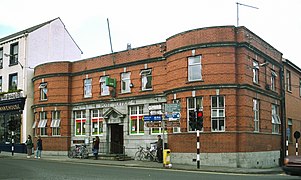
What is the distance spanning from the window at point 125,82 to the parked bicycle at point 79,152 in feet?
17.8

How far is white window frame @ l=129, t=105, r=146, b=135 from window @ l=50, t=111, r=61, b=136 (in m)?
7.98

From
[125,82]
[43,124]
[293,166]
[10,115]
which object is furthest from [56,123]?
[293,166]

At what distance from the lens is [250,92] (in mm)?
26297

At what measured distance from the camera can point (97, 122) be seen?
112 ft

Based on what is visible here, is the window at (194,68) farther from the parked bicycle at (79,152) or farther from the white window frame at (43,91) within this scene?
the white window frame at (43,91)

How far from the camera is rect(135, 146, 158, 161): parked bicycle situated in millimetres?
28739

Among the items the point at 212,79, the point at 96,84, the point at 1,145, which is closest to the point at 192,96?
the point at 212,79

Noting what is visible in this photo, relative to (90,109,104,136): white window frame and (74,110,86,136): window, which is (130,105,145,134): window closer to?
(90,109,104,136): white window frame

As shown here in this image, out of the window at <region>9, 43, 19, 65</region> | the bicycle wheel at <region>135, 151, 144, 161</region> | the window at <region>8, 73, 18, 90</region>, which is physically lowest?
the bicycle wheel at <region>135, 151, 144, 161</region>

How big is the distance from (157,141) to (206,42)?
790cm

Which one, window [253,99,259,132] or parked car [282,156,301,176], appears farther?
window [253,99,259,132]

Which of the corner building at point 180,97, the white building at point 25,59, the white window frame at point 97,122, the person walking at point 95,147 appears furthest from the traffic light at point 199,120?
A: the white building at point 25,59

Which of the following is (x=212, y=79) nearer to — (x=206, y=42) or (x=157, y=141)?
(x=206, y=42)

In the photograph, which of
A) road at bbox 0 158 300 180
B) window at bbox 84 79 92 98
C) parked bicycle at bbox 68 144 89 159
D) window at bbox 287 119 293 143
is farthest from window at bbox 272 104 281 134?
window at bbox 84 79 92 98
